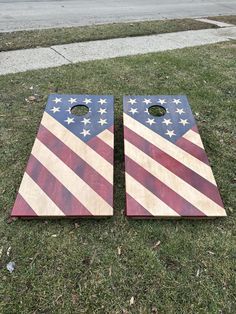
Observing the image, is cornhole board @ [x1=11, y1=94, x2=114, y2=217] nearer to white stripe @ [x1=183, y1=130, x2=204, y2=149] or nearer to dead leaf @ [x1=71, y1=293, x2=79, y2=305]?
dead leaf @ [x1=71, y1=293, x2=79, y2=305]

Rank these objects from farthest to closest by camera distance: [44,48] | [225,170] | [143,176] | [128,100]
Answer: [44,48]
[128,100]
[225,170]
[143,176]

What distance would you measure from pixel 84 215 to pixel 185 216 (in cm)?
84

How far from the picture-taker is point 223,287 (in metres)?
2.55

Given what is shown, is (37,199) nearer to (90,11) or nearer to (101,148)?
(101,148)

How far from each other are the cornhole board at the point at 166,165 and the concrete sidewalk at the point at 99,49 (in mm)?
2321

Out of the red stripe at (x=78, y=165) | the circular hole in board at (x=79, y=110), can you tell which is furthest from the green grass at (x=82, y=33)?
the red stripe at (x=78, y=165)

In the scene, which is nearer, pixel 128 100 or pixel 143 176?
pixel 143 176

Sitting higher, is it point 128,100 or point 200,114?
point 128,100

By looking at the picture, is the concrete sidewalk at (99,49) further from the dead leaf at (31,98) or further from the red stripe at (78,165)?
the red stripe at (78,165)

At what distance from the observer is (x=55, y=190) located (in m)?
3.07

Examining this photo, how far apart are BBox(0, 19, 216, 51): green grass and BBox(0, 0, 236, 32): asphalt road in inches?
59.8

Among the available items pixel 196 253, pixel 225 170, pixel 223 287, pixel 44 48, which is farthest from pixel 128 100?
pixel 44 48

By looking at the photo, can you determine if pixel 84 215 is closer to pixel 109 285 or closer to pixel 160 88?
pixel 109 285

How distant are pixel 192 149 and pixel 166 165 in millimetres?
390
